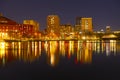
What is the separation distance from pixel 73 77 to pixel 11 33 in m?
85.3

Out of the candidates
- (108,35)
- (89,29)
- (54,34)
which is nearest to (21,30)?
(54,34)

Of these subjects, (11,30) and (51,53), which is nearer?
(51,53)

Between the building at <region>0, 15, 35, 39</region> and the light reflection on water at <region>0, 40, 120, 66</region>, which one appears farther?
the building at <region>0, 15, 35, 39</region>

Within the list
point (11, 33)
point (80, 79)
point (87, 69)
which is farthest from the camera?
point (11, 33)

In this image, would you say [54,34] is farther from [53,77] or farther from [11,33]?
[53,77]

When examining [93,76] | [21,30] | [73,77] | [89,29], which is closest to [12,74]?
[73,77]

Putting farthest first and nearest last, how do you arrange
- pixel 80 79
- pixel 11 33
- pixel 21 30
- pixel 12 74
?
pixel 21 30
pixel 11 33
pixel 12 74
pixel 80 79

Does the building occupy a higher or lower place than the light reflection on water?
higher

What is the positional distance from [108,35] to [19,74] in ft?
444

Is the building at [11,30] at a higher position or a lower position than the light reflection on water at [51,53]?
higher

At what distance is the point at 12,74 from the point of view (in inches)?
609

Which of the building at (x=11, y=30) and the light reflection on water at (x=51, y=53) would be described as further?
the building at (x=11, y=30)

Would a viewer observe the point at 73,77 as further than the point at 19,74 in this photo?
No

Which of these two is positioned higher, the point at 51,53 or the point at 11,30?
the point at 11,30
